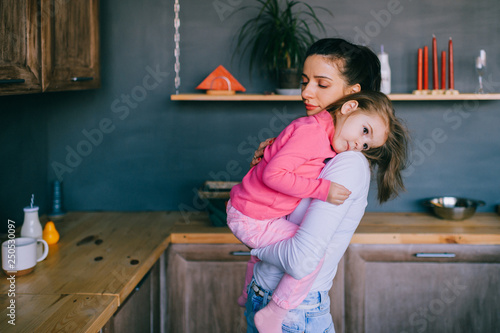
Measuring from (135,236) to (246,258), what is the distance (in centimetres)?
56

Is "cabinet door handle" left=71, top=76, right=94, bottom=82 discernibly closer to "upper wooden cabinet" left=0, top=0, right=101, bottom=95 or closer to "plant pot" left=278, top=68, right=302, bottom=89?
"upper wooden cabinet" left=0, top=0, right=101, bottom=95

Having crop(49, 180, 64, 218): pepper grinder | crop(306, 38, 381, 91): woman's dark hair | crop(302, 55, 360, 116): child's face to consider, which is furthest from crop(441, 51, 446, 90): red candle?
crop(49, 180, 64, 218): pepper grinder

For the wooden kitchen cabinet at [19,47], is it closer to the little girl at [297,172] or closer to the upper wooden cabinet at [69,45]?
the upper wooden cabinet at [69,45]

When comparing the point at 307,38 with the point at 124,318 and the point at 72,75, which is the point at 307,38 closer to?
the point at 72,75

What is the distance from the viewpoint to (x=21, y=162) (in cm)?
256

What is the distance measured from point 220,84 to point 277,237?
1.45 metres

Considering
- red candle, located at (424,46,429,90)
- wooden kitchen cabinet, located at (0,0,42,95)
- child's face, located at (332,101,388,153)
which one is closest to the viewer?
child's face, located at (332,101,388,153)

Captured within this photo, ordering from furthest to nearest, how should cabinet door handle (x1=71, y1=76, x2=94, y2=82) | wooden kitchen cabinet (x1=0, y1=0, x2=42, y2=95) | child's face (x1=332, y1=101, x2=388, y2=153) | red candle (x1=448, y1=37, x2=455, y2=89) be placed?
red candle (x1=448, y1=37, x2=455, y2=89) < cabinet door handle (x1=71, y1=76, x2=94, y2=82) < wooden kitchen cabinet (x1=0, y1=0, x2=42, y2=95) < child's face (x1=332, y1=101, x2=388, y2=153)

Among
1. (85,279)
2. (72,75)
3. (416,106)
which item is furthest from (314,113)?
(416,106)

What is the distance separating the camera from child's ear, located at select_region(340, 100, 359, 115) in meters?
1.37

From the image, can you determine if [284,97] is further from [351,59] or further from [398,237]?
[351,59]

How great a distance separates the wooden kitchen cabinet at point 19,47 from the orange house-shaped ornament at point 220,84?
99cm

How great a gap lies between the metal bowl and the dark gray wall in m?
0.08

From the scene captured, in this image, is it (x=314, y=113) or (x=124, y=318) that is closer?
(x=314, y=113)
